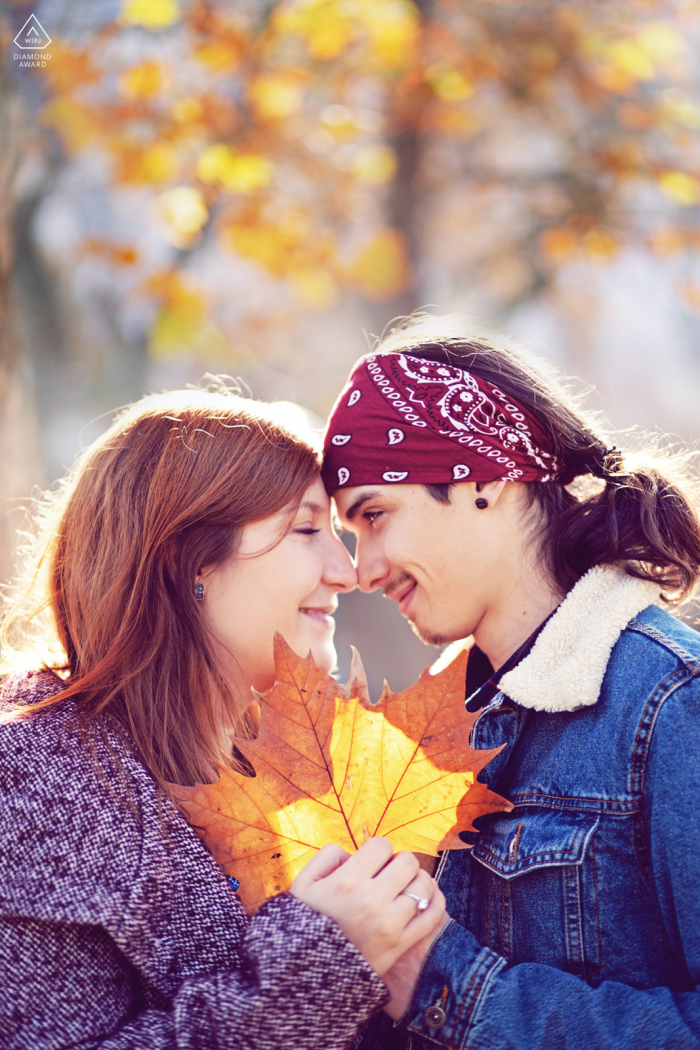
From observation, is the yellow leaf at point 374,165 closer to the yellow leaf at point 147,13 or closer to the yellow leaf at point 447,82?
the yellow leaf at point 447,82

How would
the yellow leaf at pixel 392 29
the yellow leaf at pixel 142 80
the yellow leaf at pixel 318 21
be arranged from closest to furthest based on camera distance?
the yellow leaf at pixel 142 80, the yellow leaf at pixel 318 21, the yellow leaf at pixel 392 29

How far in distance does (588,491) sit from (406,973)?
1.41 m

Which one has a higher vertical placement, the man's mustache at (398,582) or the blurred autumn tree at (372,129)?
the blurred autumn tree at (372,129)

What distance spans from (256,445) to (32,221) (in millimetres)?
3732

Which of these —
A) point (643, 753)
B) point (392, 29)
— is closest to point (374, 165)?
point (392, 29)

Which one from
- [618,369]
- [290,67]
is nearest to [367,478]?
[290,67]

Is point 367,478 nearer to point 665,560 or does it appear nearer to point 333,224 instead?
point 665,560

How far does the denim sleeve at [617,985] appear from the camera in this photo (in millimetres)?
1575

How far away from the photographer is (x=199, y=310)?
5992 mm

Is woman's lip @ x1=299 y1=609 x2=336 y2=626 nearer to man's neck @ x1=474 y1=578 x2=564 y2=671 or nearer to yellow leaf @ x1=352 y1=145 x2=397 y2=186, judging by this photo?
man's neck @ x1=474 y1=578 x2=564 y2=671

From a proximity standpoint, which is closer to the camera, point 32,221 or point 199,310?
point 32,221

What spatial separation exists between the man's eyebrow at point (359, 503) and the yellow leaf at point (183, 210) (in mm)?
3445

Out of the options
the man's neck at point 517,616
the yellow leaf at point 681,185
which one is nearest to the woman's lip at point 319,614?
the man's neck at point 517,616

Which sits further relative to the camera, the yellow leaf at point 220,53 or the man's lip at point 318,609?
the yellow leaf at point 220,53
